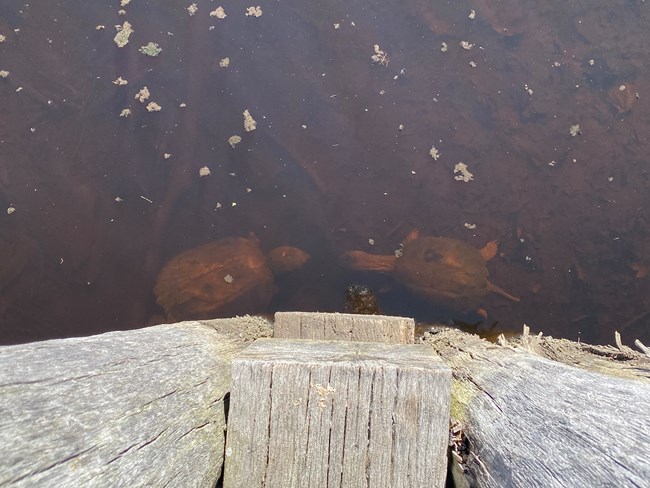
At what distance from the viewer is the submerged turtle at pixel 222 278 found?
13.2 ft

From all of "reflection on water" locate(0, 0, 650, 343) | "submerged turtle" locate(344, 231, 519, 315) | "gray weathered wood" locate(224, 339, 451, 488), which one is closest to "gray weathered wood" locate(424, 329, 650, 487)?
"gray weathered wood" locate(224, 339, 451, 488)

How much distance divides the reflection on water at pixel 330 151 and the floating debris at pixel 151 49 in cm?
7

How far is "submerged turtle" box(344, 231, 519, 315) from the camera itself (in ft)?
13.0

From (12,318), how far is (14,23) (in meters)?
2.43

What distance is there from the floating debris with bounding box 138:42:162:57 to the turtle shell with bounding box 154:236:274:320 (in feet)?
5.41

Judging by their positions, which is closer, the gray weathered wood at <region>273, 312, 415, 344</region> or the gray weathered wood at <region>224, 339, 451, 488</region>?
the gray weathered wood at <region>224, 339, 451, 488</region>

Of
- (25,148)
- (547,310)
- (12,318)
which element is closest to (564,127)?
(547,310)

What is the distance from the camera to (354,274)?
4.03 meters

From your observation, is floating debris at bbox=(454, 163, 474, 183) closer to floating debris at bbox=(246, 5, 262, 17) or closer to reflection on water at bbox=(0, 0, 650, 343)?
reflection on water at bbox=(0, 0, 650, 343)

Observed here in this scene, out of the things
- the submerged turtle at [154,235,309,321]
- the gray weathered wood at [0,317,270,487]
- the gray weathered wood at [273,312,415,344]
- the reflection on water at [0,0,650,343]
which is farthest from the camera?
the submerged turtle at [154,235,309,321]

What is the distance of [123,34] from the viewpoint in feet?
13.2

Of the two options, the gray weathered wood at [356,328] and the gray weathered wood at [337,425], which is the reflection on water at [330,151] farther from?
the gray weathered wood at [337,425]

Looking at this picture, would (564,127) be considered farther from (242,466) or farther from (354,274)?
(242,466)

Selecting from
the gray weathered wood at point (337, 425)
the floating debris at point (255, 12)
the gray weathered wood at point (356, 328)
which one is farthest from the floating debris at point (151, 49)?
the gray weathered wood at point (337, 425)
